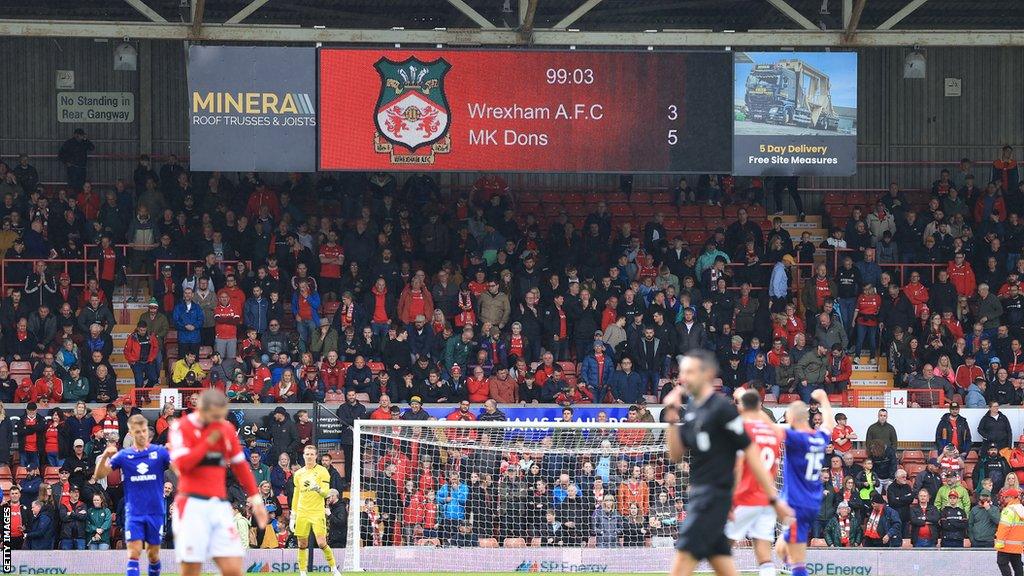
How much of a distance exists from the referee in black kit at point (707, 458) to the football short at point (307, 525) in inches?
336

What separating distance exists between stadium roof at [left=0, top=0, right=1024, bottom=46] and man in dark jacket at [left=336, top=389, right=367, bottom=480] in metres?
5.64

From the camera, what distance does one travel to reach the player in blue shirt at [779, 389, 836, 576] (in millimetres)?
12500

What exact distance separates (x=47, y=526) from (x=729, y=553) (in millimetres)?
13448

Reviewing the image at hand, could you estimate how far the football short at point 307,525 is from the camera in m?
17.4

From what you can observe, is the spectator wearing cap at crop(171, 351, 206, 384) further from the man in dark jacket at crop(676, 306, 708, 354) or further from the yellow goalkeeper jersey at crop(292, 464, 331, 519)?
the man in dark jacket at crop(676, 306, 708, 354)

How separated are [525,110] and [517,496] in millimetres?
6043

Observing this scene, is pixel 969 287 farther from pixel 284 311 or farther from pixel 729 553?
pixel 729 553

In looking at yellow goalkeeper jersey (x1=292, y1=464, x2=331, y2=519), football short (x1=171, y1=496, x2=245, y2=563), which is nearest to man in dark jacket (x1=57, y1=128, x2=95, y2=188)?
yellow goalkeeper jersey (x1=292, y1=464, x2=331, y2=519)

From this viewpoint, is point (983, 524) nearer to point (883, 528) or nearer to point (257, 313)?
point (883, 528)

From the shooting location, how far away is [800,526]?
12.7m

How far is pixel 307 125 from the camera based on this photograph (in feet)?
73.5

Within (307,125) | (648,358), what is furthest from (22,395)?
(648,358)

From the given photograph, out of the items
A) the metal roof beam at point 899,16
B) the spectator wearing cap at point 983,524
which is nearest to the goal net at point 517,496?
the spectator wearing cap at point 983,524

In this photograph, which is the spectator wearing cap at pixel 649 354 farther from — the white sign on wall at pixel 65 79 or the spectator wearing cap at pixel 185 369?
the white sign on wall at pixel 65 79
